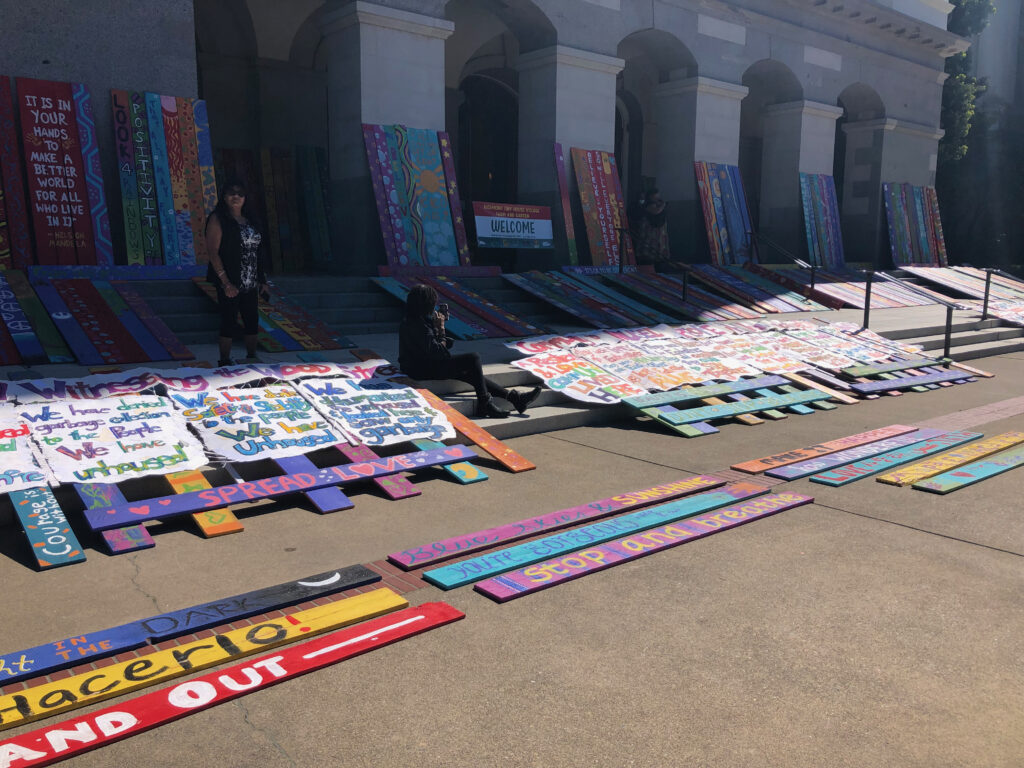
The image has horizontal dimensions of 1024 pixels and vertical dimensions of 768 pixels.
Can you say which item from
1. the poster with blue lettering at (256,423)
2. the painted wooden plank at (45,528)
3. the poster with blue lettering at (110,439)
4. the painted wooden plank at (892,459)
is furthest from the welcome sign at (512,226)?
the painted wooden plank at (45,528)

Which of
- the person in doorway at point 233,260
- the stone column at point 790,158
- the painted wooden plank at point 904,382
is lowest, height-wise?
the painted wooden plank at point 904,382

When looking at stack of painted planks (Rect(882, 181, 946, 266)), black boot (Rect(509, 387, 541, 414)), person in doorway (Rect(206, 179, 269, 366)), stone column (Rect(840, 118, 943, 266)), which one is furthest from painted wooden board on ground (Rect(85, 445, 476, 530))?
stone column (Rect(840, 118, 943, 266))

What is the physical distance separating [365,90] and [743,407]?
7.05m

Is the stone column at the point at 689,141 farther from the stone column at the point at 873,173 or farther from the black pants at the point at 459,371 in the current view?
the black pants at the point at 459,371

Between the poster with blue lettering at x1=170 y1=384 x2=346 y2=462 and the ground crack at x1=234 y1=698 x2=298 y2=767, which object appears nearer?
the ground crack at x1=234 y1=698 x2=298 y2=767

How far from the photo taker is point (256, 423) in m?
5.30

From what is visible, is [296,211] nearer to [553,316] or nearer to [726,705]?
[553,316]

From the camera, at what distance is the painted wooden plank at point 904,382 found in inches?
330

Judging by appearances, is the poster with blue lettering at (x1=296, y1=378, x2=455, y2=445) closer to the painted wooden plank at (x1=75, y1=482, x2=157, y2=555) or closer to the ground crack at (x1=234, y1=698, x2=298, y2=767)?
the painted wooden plank at (x1=75, y1=482, x2=157, y2=555)

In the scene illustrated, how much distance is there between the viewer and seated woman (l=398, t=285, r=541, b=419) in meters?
6.51

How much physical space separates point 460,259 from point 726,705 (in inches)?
392

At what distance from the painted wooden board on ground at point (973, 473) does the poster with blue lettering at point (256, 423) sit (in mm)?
3540

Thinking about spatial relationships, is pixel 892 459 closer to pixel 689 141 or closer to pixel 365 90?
pixel 365 90

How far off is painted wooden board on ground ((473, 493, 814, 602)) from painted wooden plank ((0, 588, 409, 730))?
461mm
